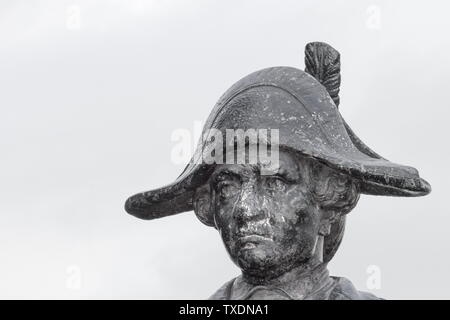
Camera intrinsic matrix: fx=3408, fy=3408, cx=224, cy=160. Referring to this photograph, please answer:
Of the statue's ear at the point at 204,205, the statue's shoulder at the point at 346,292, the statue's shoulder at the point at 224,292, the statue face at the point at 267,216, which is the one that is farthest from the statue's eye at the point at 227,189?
the statue's shoulder at the point at 346,292

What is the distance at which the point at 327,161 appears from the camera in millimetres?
22922

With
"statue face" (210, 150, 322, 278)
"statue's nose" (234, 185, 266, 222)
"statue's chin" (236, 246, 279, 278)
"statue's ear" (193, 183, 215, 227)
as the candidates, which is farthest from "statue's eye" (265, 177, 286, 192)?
"statue's ear" (193, 183, 215, 227)

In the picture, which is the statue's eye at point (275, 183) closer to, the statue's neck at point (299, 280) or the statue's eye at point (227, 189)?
the statue's eye at point (227, 189)

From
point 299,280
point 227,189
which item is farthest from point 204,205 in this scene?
point 299,280

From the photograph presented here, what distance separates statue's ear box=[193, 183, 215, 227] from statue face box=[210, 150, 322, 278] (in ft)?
1.00

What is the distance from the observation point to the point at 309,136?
23.0 metres

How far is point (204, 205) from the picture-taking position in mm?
23469

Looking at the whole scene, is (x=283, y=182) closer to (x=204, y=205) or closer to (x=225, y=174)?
(x=225, y=174)

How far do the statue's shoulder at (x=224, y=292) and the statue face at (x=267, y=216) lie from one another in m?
0.35

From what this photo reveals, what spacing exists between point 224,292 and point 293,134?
124 centimetres

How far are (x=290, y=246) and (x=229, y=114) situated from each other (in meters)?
1.02
